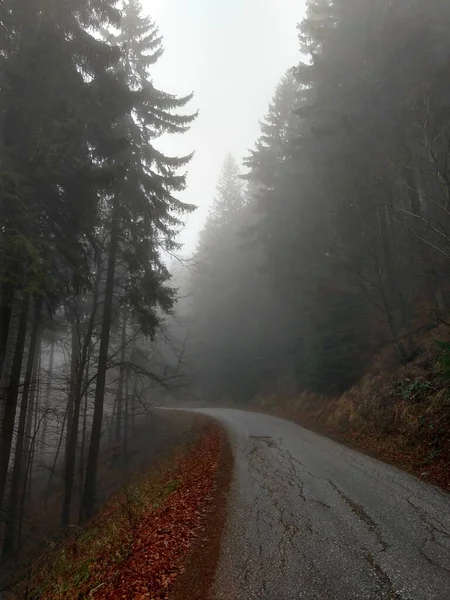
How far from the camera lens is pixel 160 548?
5520 millimetres

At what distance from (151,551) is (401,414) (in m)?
8.73

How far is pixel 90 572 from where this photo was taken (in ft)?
17.7

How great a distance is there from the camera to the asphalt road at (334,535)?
4164mm

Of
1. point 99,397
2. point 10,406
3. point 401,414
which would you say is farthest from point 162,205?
point 401,414

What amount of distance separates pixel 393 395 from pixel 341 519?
7.49 meters

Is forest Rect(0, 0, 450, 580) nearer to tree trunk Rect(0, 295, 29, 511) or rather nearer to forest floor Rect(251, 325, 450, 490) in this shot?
tree trunk Rect(0, 295, 29, 511)

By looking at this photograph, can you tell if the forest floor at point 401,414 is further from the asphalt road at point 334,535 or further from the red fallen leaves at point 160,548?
the red fallen leaves at point 160,548

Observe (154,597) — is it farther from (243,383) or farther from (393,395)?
(243,383)

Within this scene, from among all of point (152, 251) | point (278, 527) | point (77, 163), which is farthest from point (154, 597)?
point (152, 251)

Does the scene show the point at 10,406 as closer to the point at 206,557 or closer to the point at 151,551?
the point at 151,551

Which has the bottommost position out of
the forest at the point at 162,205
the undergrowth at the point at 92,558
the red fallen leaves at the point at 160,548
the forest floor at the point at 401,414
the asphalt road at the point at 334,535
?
the undergrowth at the point at 92,558

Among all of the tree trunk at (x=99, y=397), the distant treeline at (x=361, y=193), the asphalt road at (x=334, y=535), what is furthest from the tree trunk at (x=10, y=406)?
the distant treeline at (x=361, y=193)

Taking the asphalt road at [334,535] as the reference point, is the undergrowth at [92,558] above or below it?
below

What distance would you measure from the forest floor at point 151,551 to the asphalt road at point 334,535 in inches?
13.7
